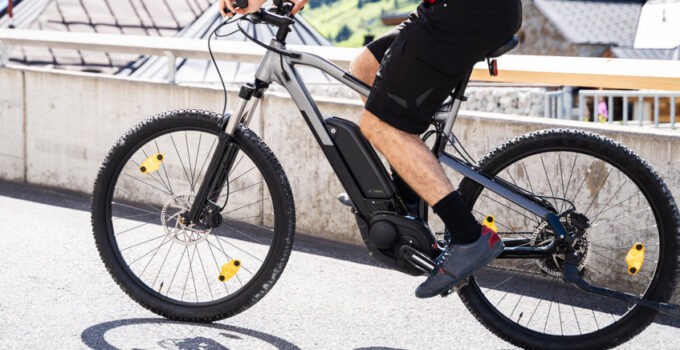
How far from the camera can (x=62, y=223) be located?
654 cm

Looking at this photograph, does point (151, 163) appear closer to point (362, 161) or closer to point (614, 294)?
point (362, 161)

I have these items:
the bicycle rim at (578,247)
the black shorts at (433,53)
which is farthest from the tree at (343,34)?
the black shorts at (433,53)

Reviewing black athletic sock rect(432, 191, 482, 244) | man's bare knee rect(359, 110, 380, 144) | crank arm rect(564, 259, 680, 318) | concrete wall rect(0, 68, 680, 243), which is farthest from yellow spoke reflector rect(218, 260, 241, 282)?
concrete wall rect(0, 68, 680, 243)

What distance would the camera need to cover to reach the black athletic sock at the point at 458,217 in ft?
12.4

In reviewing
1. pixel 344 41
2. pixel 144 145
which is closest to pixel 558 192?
pixel 144 145

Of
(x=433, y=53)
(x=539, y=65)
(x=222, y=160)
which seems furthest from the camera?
(x=539, y=65)

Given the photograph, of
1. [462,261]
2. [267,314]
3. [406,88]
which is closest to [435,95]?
[406,88]

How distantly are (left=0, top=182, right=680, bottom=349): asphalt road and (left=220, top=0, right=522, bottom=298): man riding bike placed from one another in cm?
56

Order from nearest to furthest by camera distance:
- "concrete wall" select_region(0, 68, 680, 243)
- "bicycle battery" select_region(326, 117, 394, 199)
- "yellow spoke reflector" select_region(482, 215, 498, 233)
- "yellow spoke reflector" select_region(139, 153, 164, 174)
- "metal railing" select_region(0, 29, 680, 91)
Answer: "bicycle battery" select_region(326, 117, 394, 199)
"yellow spoke reflector" select_region(482, 215, 498, 233)
"yellow spoke reflector" select_region(139, 153, 164, 174)
"metal railing" select_region(0, 29, 680, 91)
"concrete wall" select_region(0, 68, 680, 243)

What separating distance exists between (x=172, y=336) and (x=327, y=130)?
3.61ft

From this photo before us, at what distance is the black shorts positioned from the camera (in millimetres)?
3684

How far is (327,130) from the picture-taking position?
13.1ft

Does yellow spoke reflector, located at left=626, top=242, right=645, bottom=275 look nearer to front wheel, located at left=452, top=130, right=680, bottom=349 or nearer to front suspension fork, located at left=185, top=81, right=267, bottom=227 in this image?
front wheel, located at left=452, top=130, right=680, bottom=349

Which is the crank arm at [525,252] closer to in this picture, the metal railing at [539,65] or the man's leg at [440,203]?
the man's leg at [440,203]
